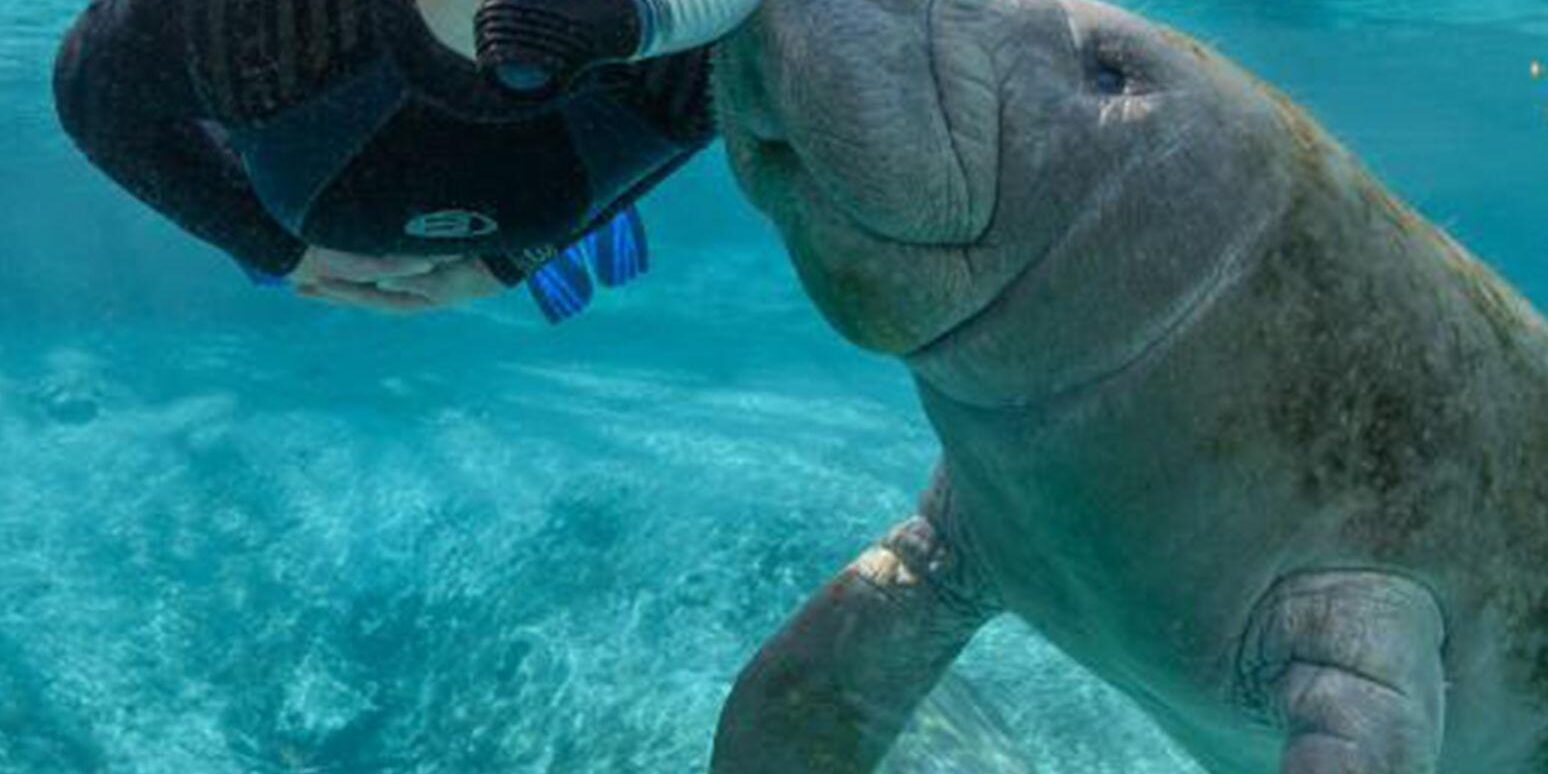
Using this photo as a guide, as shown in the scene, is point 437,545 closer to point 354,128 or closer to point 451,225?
point 451,225

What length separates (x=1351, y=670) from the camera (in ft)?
8.63

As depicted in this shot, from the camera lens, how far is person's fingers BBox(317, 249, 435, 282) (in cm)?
366

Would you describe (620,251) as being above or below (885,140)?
below

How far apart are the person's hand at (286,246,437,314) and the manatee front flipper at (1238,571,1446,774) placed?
6.97 feet

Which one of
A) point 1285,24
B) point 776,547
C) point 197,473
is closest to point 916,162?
point 776,547

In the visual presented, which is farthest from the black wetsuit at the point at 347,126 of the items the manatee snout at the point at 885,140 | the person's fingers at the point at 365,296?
the manatee snout at the point at 885,140

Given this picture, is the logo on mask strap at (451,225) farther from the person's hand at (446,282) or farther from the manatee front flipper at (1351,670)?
the manatee front flipper at (1351,670)

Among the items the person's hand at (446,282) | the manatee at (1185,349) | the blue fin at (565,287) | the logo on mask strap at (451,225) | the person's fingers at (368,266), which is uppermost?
the manatee at (1185,349)

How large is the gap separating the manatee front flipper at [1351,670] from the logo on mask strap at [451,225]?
1845 mm

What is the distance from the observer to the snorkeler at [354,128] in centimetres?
325

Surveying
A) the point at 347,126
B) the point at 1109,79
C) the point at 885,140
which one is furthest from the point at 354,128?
the point at 1109,79

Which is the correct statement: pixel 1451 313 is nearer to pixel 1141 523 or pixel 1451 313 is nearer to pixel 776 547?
pixel 1141 523

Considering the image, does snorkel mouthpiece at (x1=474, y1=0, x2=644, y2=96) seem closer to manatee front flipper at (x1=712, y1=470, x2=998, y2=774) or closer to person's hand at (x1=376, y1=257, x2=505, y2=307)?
person's hand at (x1=376, y1=257, x2=505, y2=307)

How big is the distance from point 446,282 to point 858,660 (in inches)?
55.3
